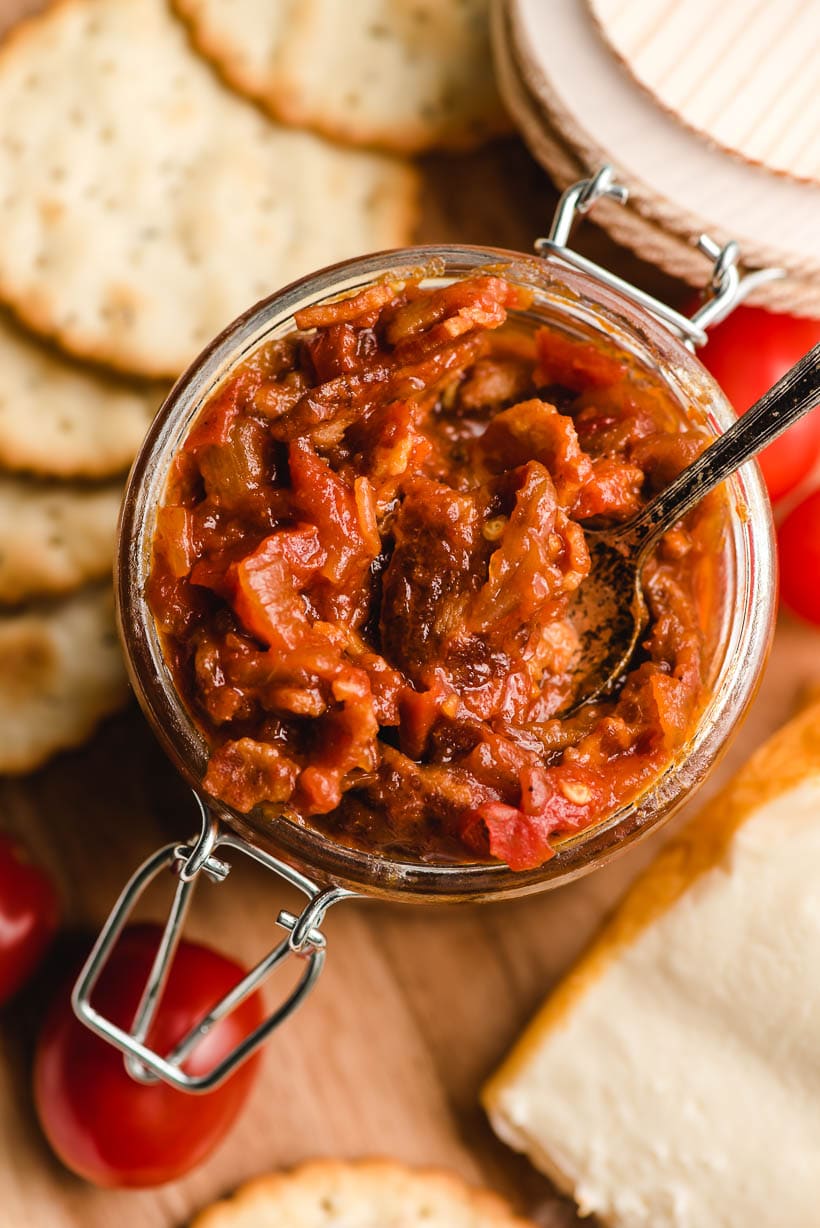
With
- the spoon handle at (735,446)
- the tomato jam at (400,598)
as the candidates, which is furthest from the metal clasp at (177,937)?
the spoon handle at (735,446)

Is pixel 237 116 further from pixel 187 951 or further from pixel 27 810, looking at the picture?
pixel 187 951

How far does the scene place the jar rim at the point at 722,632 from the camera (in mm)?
1247

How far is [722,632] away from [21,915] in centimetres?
102

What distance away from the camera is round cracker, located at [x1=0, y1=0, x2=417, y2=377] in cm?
183

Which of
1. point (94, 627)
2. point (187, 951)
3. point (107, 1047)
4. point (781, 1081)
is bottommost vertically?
point (107, 1047)

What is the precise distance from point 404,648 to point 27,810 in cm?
88

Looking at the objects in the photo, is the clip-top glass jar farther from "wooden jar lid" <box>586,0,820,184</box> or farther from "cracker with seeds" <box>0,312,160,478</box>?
"cracker with seeds" <box>0,312,160,478</box>

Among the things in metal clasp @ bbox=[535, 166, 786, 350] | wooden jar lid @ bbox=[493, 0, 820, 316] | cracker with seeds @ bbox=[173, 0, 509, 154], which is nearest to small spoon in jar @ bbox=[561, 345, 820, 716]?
metal clasp @ bbox=[535, 166, 786, 350]

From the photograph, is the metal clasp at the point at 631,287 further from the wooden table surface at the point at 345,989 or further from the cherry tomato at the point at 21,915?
the cherry tomato at the point at 21,915

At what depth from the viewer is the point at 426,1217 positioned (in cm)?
181

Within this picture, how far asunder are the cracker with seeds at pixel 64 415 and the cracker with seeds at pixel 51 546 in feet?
0.20

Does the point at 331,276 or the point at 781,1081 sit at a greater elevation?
the point at 331,276

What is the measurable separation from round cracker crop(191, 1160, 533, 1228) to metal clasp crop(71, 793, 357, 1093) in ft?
1.02

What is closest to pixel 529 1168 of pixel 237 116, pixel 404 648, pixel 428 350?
pixel 404 648
